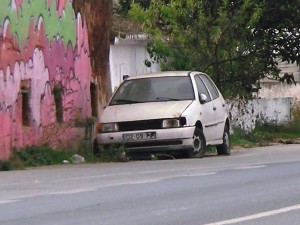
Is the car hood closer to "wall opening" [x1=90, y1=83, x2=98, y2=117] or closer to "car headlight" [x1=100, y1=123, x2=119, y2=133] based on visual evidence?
"car headlight" [x1=100, y1=123, x2=119, y2=133]

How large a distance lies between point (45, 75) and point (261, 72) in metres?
9.78

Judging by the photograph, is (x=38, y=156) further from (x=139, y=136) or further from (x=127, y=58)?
(x=127, y=58)

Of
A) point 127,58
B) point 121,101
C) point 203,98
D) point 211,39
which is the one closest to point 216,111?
point 203,98

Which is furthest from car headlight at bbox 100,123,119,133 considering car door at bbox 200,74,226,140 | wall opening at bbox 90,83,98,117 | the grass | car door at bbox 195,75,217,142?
the grass

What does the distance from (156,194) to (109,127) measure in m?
7.14

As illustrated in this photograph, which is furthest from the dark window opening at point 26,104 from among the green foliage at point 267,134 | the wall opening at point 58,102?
the green foliage at point 267,134

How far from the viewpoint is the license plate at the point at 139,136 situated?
64.5ft

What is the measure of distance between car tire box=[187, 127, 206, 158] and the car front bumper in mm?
199

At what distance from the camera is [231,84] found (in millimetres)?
28562

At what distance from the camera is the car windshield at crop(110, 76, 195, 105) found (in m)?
20.5

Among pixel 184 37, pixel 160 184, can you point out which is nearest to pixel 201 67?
pixel 184 37

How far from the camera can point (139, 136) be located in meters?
19.7

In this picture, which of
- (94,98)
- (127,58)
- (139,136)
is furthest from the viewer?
(127,58)

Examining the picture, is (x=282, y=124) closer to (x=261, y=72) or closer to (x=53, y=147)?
(x=261, y=72)
